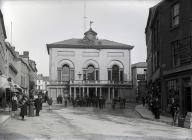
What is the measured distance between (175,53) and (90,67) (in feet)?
176

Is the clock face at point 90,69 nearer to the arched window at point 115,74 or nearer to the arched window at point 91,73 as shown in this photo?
the arched window at point 91,73

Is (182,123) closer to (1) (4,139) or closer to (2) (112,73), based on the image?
(1) (4,139)

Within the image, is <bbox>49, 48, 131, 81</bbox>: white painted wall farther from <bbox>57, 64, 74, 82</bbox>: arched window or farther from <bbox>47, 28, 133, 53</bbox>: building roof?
<bbox>57, 64, 74, 82</bbox>: arched window

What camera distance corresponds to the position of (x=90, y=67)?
262 feet

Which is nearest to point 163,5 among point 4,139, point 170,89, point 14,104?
point 170,89

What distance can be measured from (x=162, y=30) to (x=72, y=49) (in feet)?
168

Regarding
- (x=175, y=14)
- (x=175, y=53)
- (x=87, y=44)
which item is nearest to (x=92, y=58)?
(x=87, y=44)

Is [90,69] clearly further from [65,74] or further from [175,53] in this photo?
[175,53]

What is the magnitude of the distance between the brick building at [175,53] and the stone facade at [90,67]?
44716 millimetres

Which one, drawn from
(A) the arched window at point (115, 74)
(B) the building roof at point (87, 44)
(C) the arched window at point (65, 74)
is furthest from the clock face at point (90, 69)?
(C) the arched window at point (65, 74)

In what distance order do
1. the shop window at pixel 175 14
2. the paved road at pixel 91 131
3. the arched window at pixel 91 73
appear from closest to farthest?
the paved road at pixel 91 131 < the shop window at pixel 175 14 < the arched window at pixel 91 73

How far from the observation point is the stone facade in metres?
75.7

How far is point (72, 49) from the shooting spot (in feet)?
260

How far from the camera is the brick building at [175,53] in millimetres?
24172
